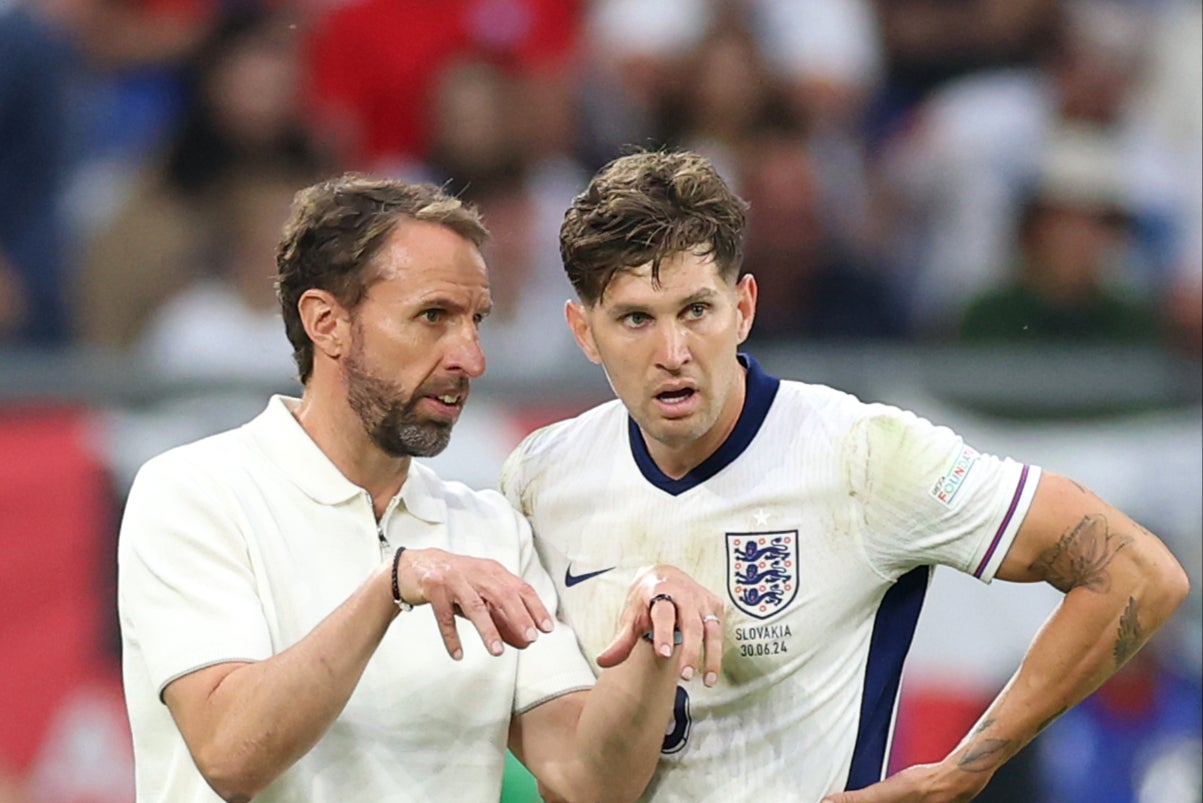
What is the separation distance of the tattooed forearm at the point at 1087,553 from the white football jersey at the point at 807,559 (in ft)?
0.35

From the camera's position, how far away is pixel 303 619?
12.4ft

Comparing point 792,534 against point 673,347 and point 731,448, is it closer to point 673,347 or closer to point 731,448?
point 731,448

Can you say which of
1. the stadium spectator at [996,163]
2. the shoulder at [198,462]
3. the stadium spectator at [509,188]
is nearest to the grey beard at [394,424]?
the shoulder at [198,462]

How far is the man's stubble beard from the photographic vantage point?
3.94 meters

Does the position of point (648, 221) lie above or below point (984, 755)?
above

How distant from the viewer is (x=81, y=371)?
24.1 feet

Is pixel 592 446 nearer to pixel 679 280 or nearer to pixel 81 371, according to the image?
pixel 679 280

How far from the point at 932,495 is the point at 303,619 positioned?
127cm

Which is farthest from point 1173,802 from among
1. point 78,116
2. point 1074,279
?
point 78,116

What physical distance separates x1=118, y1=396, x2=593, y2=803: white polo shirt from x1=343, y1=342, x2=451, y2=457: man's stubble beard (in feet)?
0.38

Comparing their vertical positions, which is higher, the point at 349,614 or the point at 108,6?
the point at 108,6

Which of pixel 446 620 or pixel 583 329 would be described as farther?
pixel 583 329

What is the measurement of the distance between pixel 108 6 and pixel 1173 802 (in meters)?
5.65

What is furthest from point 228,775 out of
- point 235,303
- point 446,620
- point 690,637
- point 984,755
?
point 235,303
